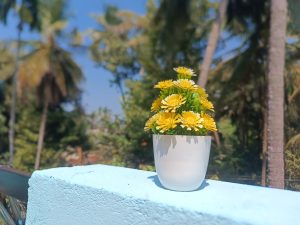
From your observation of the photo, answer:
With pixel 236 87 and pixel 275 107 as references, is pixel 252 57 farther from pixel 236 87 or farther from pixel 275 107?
pixel 275 107

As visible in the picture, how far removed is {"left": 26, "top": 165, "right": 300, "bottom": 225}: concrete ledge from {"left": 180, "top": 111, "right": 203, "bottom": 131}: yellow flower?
30 cm

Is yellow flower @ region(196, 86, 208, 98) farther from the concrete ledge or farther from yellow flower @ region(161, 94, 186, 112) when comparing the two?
the concrete ledge

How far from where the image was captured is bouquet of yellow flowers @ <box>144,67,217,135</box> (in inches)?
68.6

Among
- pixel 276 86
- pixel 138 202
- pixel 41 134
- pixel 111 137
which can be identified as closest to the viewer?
pixel 138 202

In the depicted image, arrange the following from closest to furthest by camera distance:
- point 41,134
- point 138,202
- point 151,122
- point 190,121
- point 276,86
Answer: point 138,202 < point 190,121 < point 151,122 < point 276,86 < point 41,134

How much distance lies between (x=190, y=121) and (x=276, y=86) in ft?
16.4

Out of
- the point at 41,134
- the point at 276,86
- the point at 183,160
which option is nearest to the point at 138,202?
the point at 183,160

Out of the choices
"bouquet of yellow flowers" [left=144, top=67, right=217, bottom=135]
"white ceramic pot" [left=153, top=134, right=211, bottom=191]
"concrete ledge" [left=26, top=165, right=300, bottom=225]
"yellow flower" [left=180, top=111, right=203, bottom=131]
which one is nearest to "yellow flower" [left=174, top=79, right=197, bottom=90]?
"bouquet of yellow flowers" [left=144, top=67, right=217, bottom=135]

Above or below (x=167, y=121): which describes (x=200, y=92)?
above

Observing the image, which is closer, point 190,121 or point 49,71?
point 190,121

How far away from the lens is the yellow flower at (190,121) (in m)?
1.73

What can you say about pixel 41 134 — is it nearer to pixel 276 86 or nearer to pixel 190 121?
pixel 276 86

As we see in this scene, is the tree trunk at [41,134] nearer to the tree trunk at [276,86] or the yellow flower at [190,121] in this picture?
the tree trunk at [276,86]

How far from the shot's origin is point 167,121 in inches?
69.1
